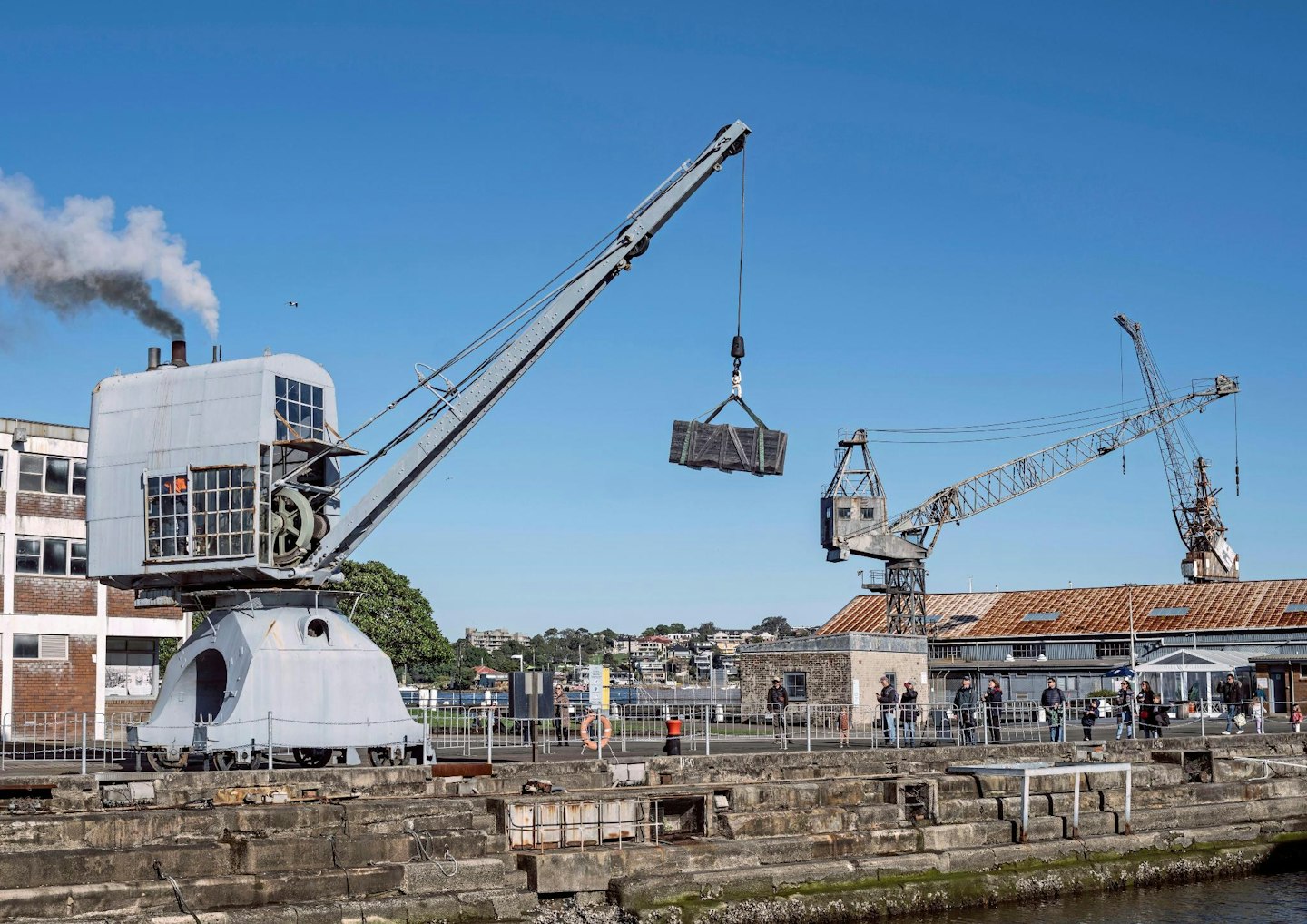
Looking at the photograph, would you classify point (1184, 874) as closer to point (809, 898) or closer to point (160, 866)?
point (809, 898)

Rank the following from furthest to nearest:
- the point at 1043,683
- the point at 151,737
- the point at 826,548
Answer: the point at 826,548
the point at 1043,683
the point at 151,737

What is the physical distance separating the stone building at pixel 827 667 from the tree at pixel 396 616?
38703 millimetres

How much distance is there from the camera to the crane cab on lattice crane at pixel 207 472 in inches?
1115

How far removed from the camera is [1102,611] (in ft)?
242

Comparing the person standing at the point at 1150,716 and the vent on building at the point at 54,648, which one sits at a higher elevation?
the vent on building at the point at 54,648

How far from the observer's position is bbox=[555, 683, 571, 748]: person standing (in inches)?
1380

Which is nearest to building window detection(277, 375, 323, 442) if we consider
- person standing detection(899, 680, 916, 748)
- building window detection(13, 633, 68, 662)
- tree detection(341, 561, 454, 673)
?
person standing detection(899, 680, 916, 748)

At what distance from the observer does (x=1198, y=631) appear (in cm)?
6881

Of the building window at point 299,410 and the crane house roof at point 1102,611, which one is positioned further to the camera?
the crane house roof at point 1102,611

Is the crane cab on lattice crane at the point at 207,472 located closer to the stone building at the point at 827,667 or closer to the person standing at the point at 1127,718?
the person standing at the point at 1127,718

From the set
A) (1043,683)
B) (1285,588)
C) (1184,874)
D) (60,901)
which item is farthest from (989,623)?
(60,901)

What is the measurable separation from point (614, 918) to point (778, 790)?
231 inches

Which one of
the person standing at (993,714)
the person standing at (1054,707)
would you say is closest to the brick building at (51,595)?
the person standing at (993,714)

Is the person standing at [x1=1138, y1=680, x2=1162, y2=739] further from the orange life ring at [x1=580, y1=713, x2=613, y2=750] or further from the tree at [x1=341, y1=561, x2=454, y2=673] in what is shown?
the tree at [x1=341, y1=561, x2=454, y2=673]
